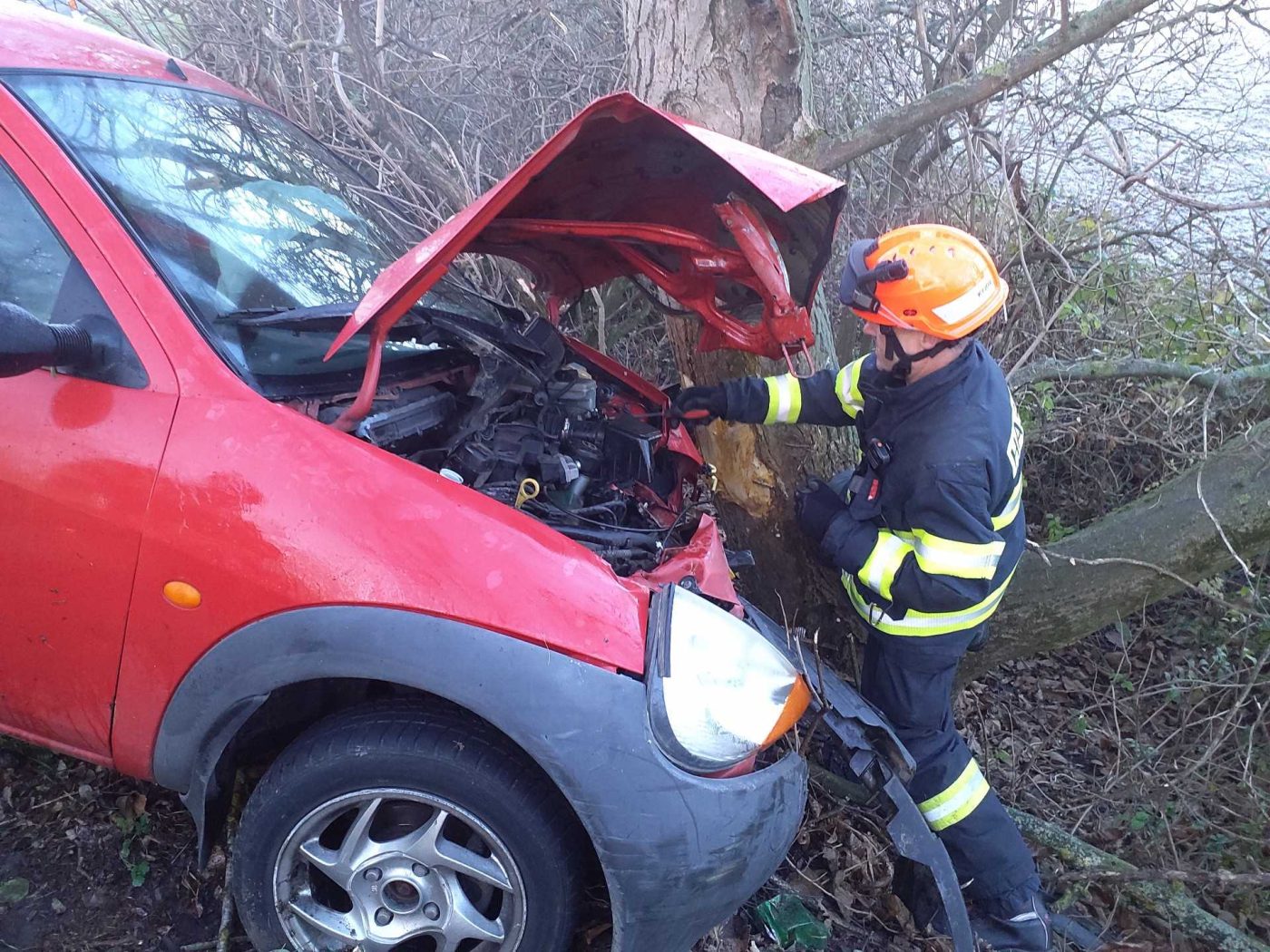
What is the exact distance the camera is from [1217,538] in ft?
9.29

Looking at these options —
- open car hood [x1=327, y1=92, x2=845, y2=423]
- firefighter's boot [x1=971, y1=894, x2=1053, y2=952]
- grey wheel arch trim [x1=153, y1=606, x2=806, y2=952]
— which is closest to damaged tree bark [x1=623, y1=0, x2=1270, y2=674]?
open car hood [x1=327, y1=92, x2=845, y2=423]

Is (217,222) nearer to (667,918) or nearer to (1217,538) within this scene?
(667,918)

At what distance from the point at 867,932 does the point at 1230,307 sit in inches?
123

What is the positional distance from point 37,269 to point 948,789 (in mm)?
2826

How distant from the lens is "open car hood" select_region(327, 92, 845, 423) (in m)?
1.90

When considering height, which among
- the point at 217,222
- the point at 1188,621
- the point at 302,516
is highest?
the point at 217,222

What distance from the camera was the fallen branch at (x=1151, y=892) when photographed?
2.44 m

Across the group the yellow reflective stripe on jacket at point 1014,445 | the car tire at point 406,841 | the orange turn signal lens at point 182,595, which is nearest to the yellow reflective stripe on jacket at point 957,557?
the yellow reflective stripe on jacket at point 1014,445

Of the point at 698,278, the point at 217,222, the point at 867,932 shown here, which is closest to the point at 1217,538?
the point at 867,932

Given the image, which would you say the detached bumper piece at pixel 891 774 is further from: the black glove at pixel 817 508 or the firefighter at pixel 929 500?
the black glove at pixel 817 508

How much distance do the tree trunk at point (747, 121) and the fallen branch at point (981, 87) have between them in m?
0.16

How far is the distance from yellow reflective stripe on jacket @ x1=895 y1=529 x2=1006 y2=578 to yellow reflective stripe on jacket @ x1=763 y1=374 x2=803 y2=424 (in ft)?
2.01

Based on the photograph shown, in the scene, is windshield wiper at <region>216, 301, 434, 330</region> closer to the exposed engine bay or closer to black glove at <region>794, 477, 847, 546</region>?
the exposed engine bay

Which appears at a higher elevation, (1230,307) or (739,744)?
(1230,307)
